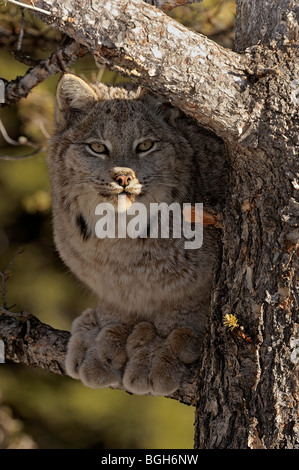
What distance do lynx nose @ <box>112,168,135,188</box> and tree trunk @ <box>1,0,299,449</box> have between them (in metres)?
0.62

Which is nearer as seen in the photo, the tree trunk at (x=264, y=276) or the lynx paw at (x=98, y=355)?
the tree trunk at (x=264, y=276)

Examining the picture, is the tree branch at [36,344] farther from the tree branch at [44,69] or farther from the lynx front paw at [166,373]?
the tree branch at [44,69]

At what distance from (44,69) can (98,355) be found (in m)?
1.65

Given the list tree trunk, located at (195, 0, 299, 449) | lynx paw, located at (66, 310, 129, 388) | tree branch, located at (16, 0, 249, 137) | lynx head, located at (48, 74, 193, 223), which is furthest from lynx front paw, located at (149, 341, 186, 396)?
tree branch, located at (16, 0, 249, 137)

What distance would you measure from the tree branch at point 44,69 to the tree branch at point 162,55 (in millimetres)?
1119

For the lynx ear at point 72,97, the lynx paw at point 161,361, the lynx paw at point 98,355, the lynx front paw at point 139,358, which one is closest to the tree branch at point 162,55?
the lynx ear at point 72,97

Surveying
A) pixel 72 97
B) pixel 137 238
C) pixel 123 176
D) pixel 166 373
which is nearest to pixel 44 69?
pixel 72 97

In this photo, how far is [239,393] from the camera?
2.65 meters

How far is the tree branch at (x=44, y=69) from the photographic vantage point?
143 inches

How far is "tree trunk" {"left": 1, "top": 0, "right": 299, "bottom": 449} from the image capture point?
2453 mm

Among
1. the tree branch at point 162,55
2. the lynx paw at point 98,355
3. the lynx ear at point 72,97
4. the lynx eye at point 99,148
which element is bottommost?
the lynx paw at point 98,355

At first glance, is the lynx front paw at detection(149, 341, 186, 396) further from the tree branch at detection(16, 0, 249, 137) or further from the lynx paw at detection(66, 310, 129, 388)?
the tree branch at detection(16, 0, 249, 137)

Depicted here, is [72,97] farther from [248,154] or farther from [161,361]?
[161,361]
